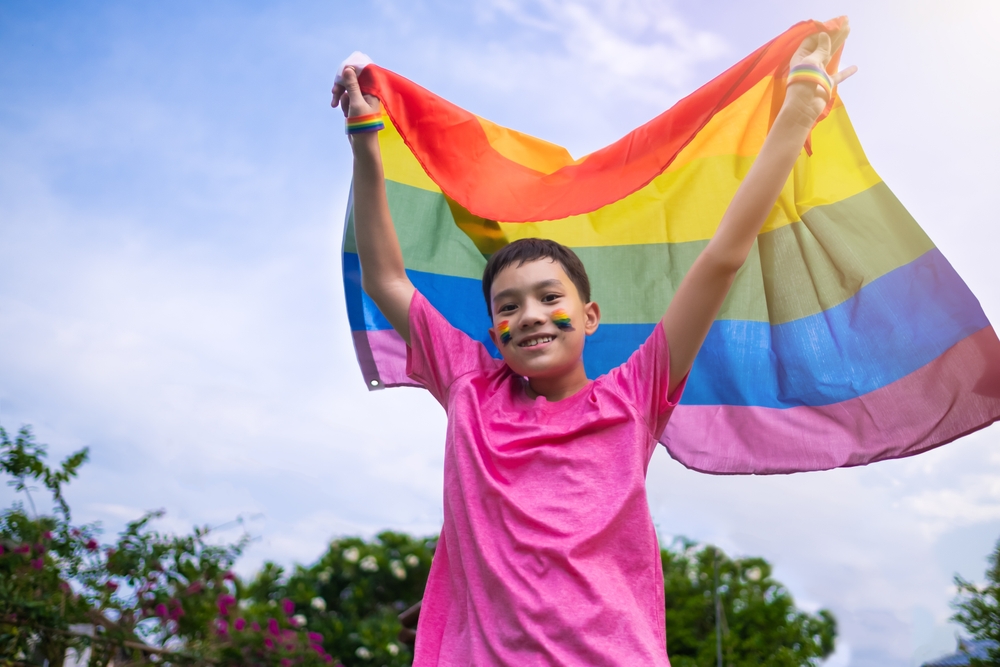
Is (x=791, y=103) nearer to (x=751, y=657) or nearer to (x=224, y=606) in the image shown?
(x=224, y=606)

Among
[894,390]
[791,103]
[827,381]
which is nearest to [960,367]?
[894,390]

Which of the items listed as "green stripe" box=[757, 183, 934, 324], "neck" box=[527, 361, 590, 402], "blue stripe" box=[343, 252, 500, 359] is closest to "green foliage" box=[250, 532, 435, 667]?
"blue stripe" box=[343, 252, 500, 359]

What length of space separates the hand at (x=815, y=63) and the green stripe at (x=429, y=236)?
130 cm

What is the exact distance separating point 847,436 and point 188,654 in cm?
466

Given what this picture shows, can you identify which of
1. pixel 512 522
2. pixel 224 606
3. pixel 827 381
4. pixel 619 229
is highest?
pixel 619 229

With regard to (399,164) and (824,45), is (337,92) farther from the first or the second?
(824,45)

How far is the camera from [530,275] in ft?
7.07

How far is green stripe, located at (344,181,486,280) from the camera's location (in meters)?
3.00

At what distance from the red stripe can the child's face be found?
14.6 inches

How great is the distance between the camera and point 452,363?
7.32 ft

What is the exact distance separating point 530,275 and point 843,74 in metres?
1.03

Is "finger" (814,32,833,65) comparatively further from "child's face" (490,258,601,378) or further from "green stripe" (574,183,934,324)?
"child's face" (490,258,601,378)

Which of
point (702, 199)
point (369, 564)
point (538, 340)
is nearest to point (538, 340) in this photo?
point (538, 340)

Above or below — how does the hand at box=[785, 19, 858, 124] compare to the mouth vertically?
above
